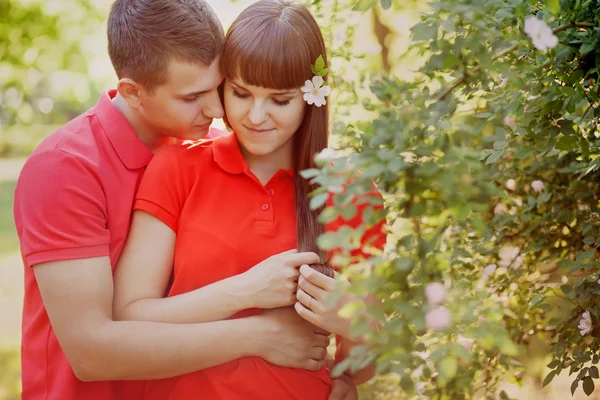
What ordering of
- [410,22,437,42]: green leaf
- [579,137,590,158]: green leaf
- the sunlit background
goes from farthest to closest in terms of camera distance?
the sunlit background → [579,137,590,158]: green leaf → [410,22,437,42]: green leaf

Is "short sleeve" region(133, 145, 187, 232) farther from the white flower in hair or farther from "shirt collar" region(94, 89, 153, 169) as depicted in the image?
the white flower in hair

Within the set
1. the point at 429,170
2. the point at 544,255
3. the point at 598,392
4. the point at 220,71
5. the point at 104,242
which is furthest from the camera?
the point at 598,392

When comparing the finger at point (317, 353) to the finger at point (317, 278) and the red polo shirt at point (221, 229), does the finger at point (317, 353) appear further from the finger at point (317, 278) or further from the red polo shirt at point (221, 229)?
the finger at point (317, 278)

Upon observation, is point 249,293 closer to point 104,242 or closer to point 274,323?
point 274,323

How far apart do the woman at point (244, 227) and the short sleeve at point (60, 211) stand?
0.34 ft

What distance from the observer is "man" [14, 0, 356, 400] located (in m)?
1.85

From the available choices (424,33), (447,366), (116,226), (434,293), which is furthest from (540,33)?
(116,226)

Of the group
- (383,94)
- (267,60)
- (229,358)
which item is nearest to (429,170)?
(383,94)

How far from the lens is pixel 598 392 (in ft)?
12.3

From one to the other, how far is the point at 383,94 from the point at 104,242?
2.79ft

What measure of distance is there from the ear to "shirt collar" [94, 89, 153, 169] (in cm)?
6

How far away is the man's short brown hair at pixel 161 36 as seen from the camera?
202 cm

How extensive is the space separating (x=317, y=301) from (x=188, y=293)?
1.11ft

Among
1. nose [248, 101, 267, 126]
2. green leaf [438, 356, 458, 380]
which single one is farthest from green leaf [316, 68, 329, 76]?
green leaf [438, 356, 458, 380]
